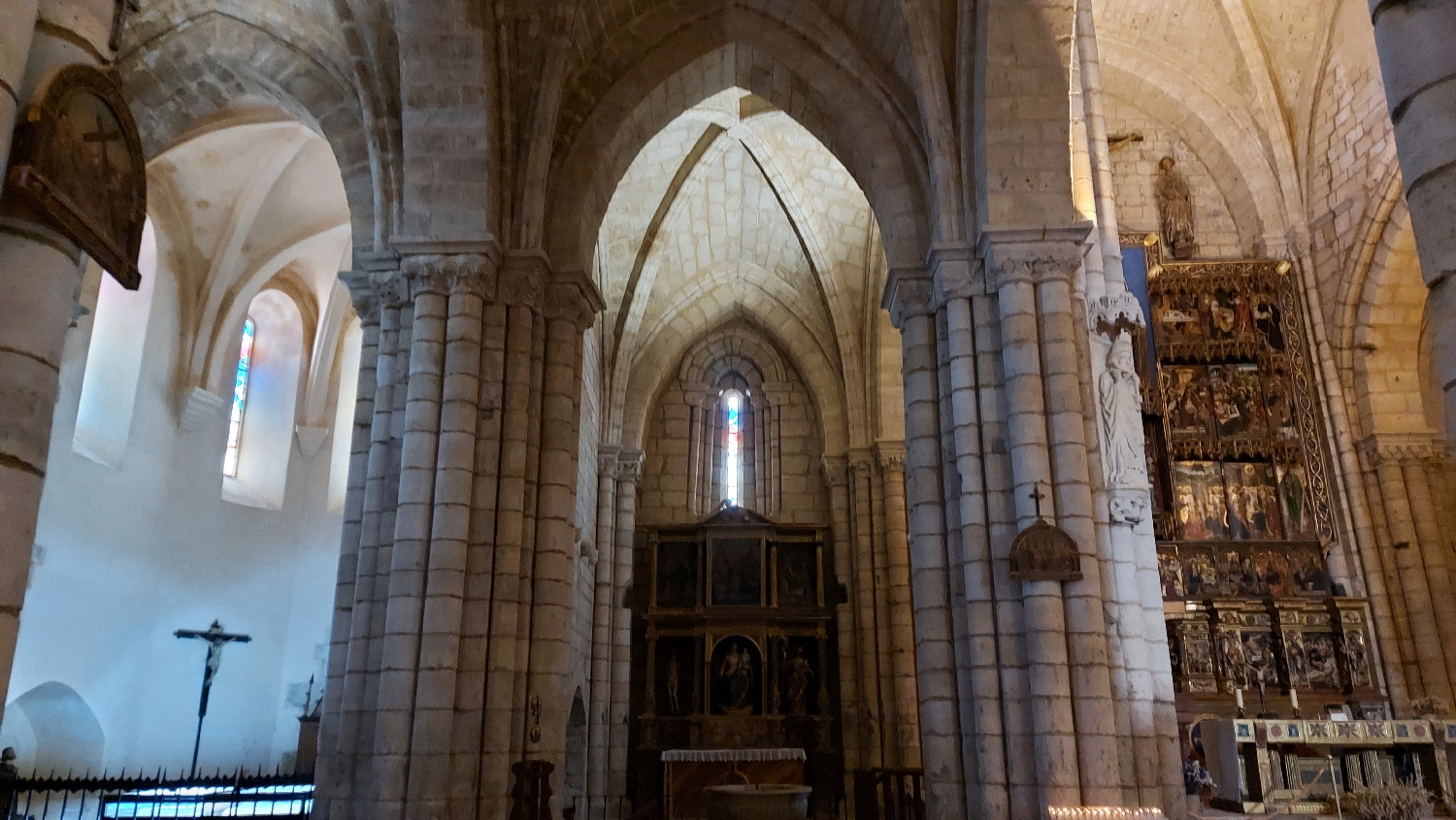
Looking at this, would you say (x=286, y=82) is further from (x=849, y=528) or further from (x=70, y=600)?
(x=849, y=528)

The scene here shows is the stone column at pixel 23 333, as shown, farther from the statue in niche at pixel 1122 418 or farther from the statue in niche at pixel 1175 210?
the statue in niche at pixel 1175 210

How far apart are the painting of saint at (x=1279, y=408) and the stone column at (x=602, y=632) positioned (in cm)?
1096

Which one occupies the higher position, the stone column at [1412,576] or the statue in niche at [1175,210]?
the statue in niche at [1175,210]

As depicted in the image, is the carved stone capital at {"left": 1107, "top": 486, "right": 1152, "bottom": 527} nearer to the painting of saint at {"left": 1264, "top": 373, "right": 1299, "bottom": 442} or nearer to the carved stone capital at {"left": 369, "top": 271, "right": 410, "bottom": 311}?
the carved stone capital at {"left": 369, "top": 271, "right": 410, "bottom": 311}

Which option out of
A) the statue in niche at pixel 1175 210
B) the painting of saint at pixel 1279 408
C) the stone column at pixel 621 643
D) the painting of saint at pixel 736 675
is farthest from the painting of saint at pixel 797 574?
the statue in niche at pixel 1175 210

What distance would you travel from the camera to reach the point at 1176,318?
1585 cm

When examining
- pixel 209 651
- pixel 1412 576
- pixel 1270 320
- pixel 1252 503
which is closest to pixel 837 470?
pixel 1252 503

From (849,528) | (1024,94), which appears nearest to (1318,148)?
(1024,94)

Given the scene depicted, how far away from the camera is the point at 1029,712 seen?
867 cm

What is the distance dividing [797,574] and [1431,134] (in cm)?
1655

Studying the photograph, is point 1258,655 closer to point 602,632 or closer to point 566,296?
point 602,632

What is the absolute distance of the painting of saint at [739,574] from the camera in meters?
19.2

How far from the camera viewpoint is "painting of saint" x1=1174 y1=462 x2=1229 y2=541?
49.2 ft

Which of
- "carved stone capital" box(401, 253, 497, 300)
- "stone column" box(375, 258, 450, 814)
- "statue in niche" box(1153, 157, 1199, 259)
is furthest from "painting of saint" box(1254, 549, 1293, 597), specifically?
"stone column" box(375, 258, 450, 814)
